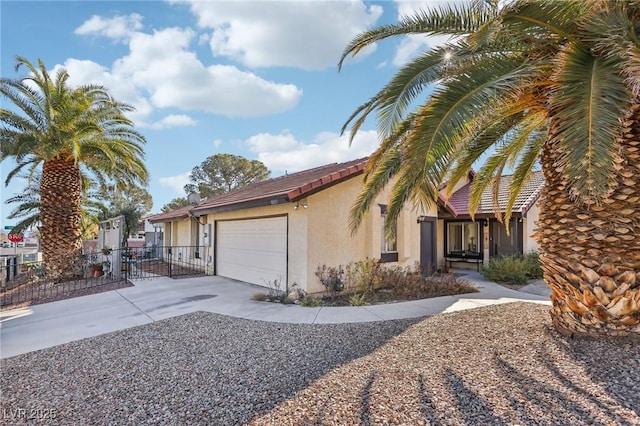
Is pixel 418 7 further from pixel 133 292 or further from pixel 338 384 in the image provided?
pixel 133 292

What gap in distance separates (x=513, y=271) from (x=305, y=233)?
8.77 m

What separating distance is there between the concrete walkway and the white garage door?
1.01 metres

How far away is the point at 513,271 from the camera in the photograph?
13.5 m

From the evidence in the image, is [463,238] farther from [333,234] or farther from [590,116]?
[590,116]

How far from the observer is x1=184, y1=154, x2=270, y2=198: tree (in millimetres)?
38469

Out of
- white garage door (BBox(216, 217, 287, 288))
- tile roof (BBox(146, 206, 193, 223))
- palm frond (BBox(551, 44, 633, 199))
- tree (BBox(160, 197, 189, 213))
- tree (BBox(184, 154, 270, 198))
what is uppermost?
tree (BBox(184, 154, 270, 198))

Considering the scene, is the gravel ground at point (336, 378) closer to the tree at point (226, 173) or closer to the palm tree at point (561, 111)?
the palm tree at point (561, 111)

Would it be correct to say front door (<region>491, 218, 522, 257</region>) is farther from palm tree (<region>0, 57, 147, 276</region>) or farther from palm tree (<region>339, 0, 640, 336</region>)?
palm tree (<region>0, 57, 147, 276</region>)

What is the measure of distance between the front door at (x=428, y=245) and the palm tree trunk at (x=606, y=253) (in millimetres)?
8963

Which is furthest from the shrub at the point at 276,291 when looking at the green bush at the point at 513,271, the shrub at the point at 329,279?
the green bush at the point at 513,271

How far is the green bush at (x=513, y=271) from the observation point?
13.4 metres

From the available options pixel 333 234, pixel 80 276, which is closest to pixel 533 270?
pixel 333 234

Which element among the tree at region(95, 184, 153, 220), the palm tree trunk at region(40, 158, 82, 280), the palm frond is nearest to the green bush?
the palm frond

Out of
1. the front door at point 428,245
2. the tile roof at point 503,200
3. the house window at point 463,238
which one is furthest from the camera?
the house window at point 463,238
